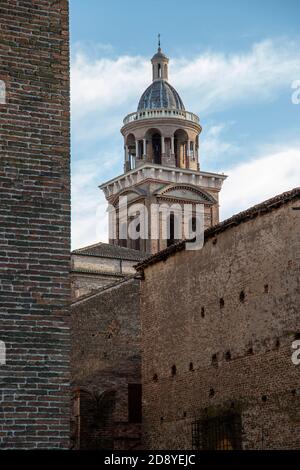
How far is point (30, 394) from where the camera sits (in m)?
8.91

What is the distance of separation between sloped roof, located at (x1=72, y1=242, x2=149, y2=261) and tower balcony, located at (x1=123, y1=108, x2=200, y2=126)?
44.8ft

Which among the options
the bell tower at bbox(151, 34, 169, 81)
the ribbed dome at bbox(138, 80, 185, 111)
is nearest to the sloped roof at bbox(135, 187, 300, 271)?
the ribbed dome at bbox(138, 80, 185, 111)

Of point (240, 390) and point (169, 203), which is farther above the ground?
point (169, 203)

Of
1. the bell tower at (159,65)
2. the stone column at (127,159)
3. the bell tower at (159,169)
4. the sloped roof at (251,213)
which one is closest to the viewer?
the sloped roof at (251,213)

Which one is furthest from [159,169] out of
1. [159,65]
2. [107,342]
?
[107,342]

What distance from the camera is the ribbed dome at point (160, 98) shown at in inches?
2230

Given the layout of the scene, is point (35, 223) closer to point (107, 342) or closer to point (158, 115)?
point (107, 342)

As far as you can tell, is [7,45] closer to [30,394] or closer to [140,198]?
[30,394]

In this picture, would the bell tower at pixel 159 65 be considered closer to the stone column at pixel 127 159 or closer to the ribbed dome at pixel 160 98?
the ribbed dome at pixel 160 98

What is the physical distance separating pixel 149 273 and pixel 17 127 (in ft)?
54.2

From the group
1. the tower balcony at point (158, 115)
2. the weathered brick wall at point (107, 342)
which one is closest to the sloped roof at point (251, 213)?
the weathered brick wall at point (107, 342)

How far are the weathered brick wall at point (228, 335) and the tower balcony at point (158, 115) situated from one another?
30.8 meters

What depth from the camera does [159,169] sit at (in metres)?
53.2
